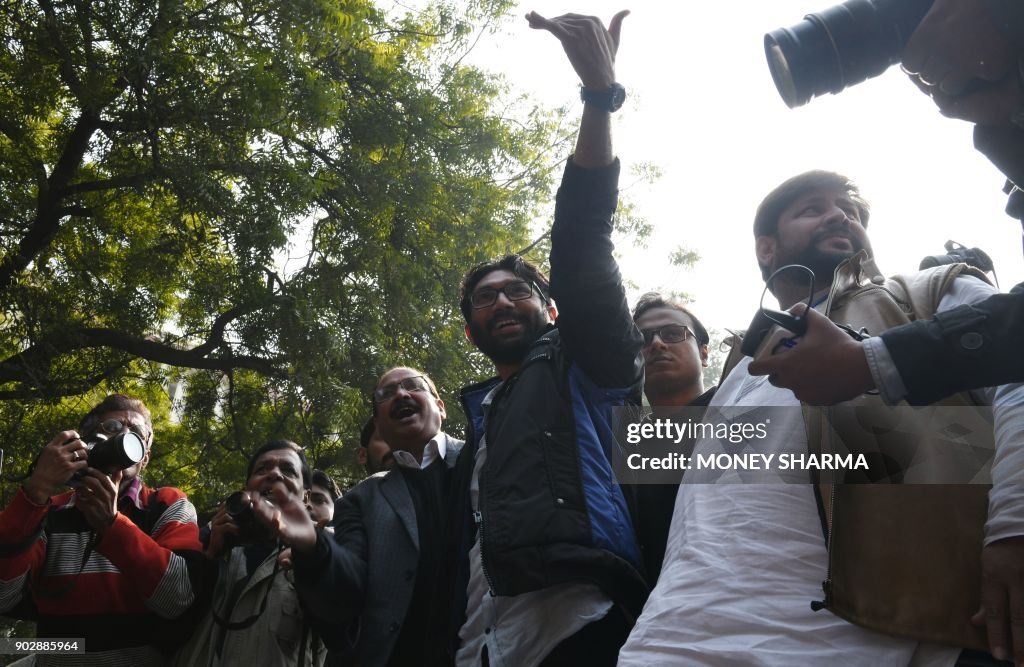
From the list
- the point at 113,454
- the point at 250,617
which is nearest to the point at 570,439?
the point at 250,617

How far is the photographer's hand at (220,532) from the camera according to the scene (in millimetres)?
3018

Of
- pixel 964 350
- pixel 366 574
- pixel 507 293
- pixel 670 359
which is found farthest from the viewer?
pixel 670 359

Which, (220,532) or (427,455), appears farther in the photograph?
(220,532)

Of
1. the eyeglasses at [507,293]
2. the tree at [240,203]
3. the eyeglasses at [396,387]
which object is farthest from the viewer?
the tree at [240,203]

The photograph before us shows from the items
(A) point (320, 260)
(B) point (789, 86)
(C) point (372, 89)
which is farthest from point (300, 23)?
(B) point (789, 86)

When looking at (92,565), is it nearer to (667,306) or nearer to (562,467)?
(562,467)

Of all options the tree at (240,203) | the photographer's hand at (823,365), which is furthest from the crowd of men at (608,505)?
the tree at (240,203)

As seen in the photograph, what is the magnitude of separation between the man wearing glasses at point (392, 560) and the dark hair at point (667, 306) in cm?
97

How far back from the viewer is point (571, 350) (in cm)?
226

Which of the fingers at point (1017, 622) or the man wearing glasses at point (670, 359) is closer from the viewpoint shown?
the fingers at point (1017, 622)

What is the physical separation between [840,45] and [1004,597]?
1012 millimetres

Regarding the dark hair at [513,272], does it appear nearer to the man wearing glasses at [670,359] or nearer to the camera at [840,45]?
the man wearing glasses at [670,359]

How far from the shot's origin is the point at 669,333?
303 cm

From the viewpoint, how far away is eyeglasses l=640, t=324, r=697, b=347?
9.88 ft
